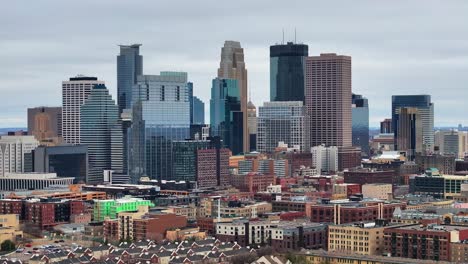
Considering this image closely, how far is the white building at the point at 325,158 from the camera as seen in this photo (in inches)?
6412

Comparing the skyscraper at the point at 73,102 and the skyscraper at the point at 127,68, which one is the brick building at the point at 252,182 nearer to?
the skyscraper at the point at 73,102

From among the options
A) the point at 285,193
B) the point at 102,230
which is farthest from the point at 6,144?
the point at 102,230

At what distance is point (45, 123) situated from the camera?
18212 centimetres

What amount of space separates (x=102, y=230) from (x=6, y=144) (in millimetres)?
64426

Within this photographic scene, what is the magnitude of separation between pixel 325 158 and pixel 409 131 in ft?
91.5

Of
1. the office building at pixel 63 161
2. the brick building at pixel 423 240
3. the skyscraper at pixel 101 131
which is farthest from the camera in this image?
the skyscraper at pixel 101 131

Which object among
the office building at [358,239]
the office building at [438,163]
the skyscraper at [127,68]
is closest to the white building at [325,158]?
the office building at [438,163]

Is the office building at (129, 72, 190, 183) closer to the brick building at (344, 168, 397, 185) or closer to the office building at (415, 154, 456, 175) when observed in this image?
the brick building at (344, 168, 397, 185)

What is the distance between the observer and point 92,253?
65812mm

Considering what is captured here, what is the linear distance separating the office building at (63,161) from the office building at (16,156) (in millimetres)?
3443

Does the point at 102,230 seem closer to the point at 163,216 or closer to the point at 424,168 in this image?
the point at 163,216

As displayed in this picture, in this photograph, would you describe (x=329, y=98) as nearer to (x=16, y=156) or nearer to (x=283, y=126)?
(x=283, y=126)

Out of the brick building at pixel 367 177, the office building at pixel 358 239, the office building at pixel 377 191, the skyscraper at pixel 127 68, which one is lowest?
the office building at pixel 358 239

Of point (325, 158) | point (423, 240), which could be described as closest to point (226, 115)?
point (325, 158)
